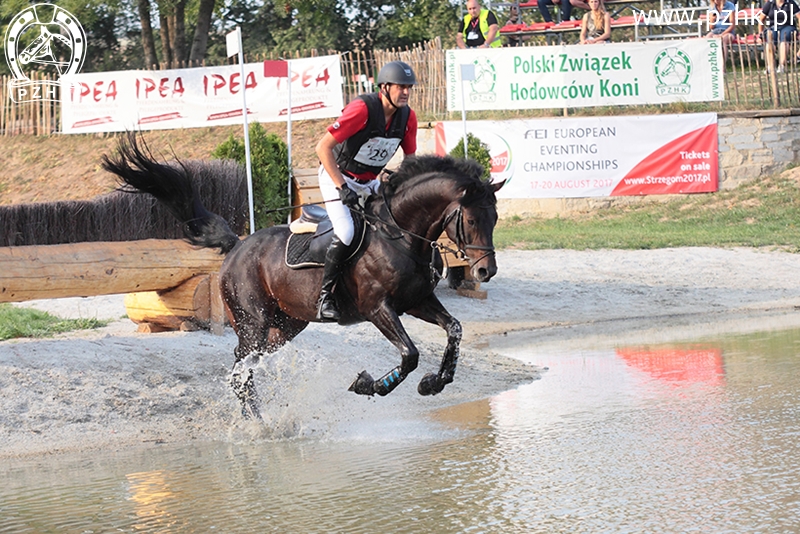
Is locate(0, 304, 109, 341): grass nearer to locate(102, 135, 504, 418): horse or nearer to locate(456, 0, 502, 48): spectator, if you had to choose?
locate(102, 135, 504, 418): horse

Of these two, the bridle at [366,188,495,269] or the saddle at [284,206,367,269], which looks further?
the saddle at [284,206,367,269]

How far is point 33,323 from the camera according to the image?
457 inches

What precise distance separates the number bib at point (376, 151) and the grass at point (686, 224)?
1092cm

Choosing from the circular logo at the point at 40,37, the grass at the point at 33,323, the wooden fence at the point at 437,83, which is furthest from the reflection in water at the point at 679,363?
the circular logo at the point at 40,37

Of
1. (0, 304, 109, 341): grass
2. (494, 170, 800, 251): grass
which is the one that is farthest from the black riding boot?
(494, 170, 800, 251): grass

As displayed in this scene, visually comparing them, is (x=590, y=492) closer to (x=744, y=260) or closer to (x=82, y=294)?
(x=82, y=294)

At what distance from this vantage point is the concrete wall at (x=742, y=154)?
2302cm

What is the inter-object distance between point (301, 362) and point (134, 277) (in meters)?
1.88

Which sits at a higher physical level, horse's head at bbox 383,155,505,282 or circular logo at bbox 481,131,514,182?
circular logo at bbox 481,131,514,182

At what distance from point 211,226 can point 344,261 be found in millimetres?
2143

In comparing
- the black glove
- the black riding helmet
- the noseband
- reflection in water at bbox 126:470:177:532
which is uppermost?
the black riding helmet

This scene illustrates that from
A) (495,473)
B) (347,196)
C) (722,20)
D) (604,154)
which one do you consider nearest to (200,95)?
(604,154)

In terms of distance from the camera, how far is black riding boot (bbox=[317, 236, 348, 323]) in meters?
8.09

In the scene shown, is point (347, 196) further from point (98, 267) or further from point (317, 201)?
point (317, 201)
